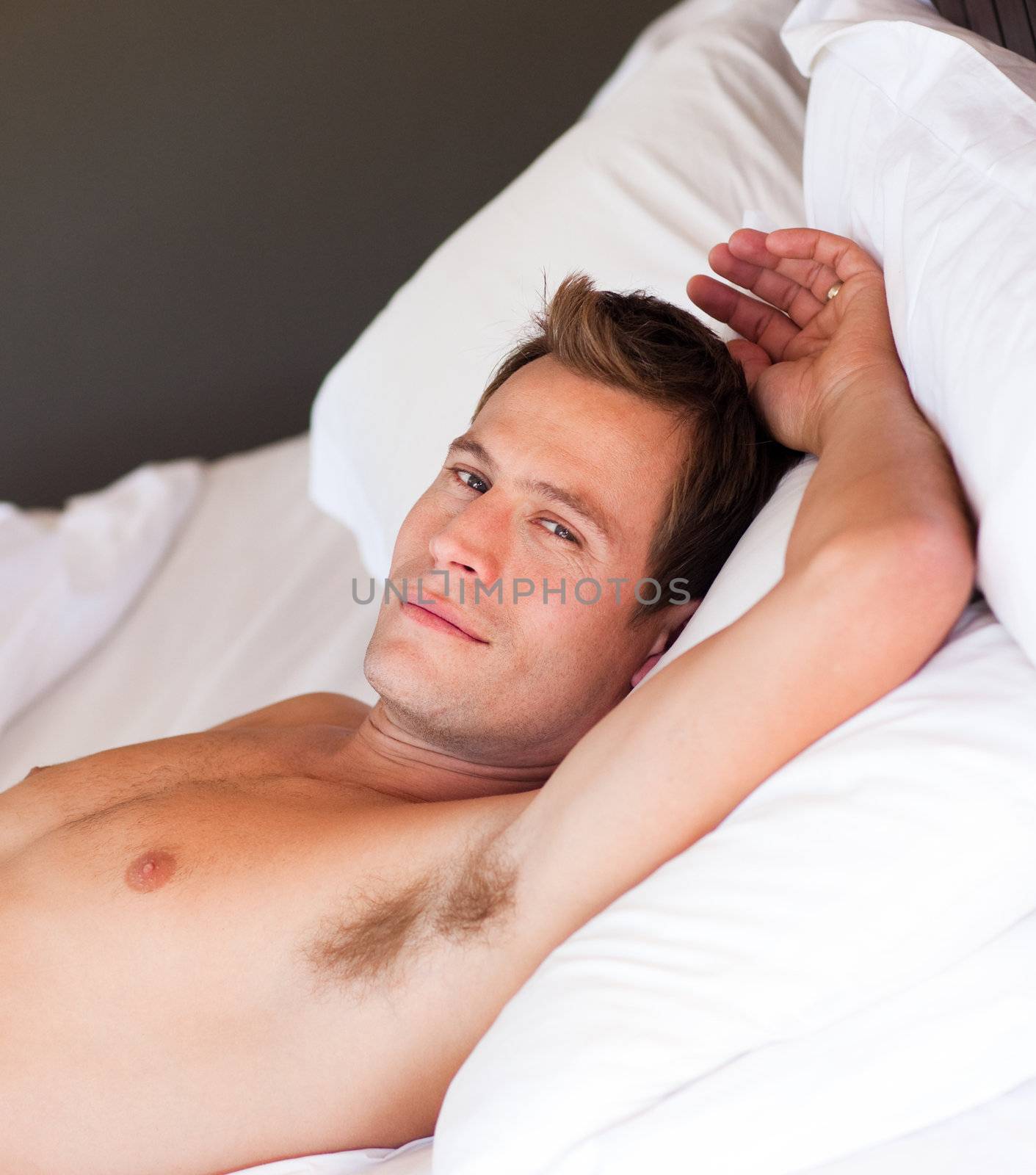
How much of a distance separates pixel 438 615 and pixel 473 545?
0.08m

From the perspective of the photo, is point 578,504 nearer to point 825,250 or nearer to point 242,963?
point 825,250

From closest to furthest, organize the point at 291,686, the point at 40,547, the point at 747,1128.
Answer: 1. the point at 747,1128
2. the point at 291,686
3. the point at 40,547

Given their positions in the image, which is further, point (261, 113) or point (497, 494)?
point (261, 113)

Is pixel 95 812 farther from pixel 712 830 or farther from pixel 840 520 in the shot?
pixel 840 520

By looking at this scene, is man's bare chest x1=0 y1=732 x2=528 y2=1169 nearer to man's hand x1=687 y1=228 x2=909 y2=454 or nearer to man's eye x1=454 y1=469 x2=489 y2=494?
man's eye x1=454 y1=469 x2=489 y2=494

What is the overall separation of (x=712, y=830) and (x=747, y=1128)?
0.19 m

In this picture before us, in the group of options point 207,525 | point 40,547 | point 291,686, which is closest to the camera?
point 291,686

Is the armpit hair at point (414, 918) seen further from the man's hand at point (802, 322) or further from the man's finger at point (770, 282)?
the man's finger at point (770, 282)

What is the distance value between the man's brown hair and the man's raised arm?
0.23 metres

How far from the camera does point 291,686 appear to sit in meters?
1.68

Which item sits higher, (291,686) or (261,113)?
(261,113)

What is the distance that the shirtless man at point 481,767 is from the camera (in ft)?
2.62

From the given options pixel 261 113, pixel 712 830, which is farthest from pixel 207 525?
pixel 712 830

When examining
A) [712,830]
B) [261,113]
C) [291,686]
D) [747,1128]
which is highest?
[261,113]
